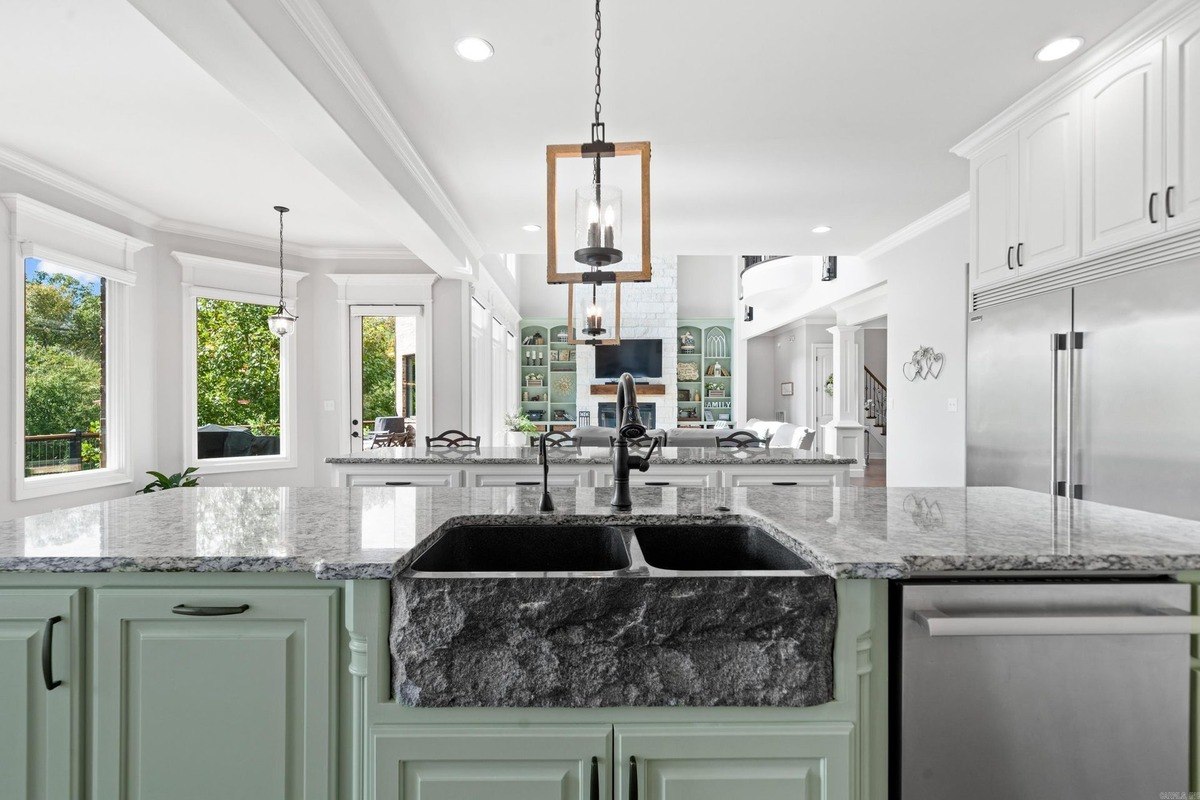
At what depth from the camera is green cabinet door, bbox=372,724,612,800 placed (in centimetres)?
110

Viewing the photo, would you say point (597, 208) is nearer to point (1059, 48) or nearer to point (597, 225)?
point (597, 225)

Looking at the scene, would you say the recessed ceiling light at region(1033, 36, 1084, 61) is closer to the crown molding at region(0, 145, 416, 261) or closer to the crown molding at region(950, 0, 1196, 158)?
the crown molding at region(950, 0, 1196, 158)

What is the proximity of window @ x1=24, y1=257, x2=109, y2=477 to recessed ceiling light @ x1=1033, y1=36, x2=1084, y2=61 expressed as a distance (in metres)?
5.89

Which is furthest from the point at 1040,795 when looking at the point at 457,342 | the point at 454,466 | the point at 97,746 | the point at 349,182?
the point at 457,342

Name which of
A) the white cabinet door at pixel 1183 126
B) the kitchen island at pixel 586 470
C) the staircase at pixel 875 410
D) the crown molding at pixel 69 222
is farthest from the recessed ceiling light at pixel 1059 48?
the staircase at pixel 875 410

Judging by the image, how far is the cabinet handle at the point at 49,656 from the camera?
114cm

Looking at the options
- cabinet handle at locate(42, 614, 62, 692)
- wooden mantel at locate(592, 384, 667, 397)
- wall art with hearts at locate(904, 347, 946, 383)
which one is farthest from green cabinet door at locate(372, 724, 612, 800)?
wooden mantel at locate(592, 384, 667, 397)

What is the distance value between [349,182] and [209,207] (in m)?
2.40

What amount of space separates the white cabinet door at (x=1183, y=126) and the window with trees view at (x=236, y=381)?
21.7 feet

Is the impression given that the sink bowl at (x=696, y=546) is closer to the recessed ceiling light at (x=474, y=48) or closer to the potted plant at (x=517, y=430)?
the recessed ceiling light at (x=474, y=48)

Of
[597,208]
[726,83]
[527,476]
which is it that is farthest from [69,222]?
[726,83]

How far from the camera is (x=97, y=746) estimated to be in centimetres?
116

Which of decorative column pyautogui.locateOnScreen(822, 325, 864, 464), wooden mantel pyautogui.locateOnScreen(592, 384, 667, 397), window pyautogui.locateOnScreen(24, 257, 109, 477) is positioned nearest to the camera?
window pyautogui.locateOnScreen(24, 257, 109, 477)

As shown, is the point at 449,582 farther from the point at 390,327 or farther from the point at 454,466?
the point at 390,327
